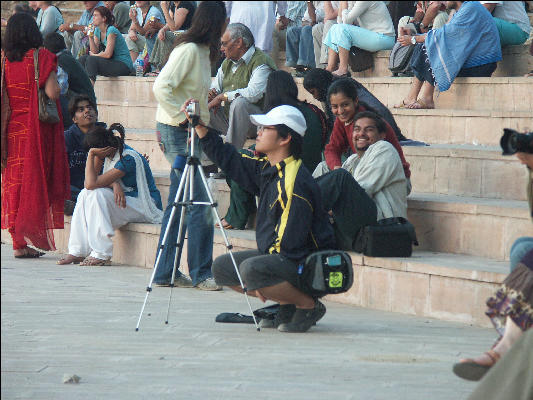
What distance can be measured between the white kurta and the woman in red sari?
114 inches

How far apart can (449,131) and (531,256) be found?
485 centimetres

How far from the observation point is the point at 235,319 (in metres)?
6.00

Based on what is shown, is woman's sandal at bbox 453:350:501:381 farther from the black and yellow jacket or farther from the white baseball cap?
the white baseball cap

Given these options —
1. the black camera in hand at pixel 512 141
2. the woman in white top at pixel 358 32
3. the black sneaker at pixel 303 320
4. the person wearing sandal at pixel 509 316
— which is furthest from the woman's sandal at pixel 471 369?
the woman in white top at pixel 358 32

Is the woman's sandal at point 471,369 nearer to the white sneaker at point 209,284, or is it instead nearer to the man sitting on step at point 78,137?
the white sneaker at point 209,284

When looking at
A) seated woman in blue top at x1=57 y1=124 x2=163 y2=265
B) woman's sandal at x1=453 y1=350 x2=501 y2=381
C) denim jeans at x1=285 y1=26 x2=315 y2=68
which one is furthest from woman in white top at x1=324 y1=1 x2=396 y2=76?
woman's sandal at x1=453 y1=350 x2=501 y2=381

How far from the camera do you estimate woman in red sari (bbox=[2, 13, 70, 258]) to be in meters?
8.31

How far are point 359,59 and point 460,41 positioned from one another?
70.4 inches

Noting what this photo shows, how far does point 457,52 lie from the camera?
9180mm

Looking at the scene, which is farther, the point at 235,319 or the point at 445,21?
the point at 445,21

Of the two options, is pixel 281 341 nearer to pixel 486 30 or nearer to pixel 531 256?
pixel 531 256

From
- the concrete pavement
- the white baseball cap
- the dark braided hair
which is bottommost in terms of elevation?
the concrete pavement

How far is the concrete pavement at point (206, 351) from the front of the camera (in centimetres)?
443

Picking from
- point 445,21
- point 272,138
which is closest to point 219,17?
point 272,138
